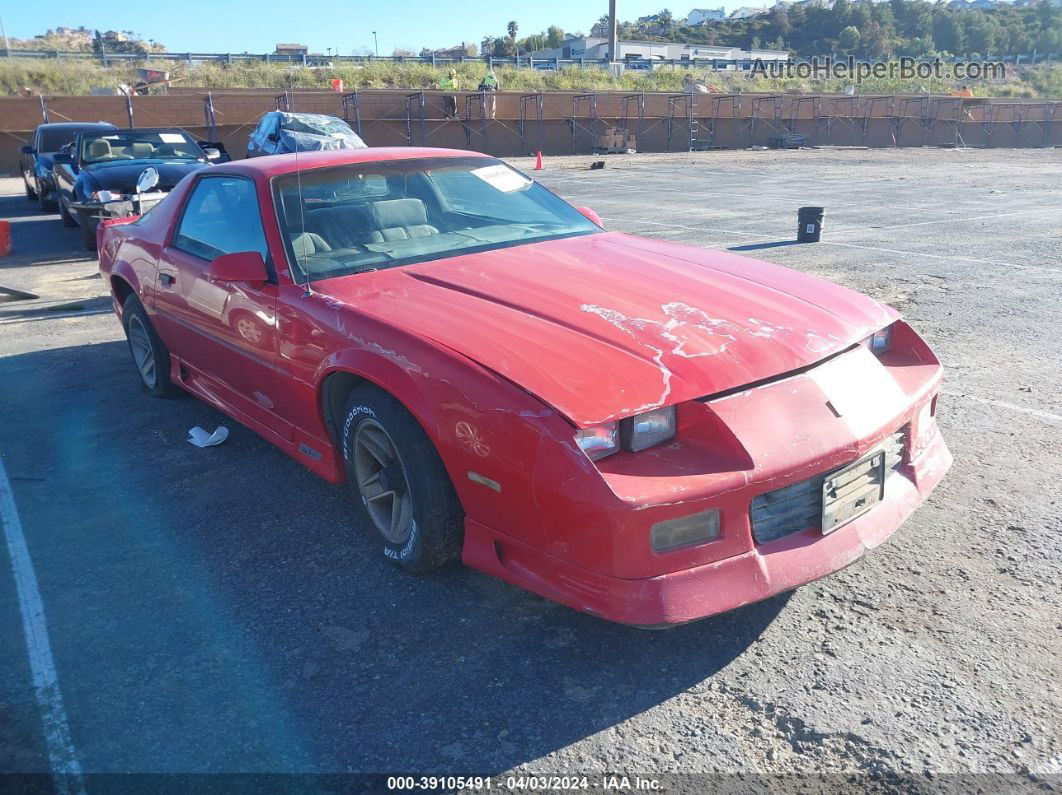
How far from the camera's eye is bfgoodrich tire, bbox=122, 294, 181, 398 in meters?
5.13

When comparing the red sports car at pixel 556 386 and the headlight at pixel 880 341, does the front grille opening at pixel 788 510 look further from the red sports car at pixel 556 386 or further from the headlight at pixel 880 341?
the headlight at pixel 880 341

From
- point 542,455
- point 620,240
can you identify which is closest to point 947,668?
point 542,455

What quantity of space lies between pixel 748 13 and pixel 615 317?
152887 mm

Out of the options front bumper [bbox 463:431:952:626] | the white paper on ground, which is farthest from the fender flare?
the white paper on ground

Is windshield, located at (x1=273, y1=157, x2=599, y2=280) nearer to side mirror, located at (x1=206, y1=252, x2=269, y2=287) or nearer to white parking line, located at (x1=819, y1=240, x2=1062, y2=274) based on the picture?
side mirror, located at (x1=206, y1=252, x2=269, y2=287)

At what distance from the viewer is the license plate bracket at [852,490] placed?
262cm

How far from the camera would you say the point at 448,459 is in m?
2.80

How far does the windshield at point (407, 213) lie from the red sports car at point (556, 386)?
0.01 meters

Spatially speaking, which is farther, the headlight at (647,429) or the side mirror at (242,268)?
the side mirror at (242,268)

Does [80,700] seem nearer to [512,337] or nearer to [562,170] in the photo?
[512,337]

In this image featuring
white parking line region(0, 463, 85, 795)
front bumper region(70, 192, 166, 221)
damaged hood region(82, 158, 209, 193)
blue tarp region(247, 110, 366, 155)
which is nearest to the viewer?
white parking line region(0, 463, 85, 795)

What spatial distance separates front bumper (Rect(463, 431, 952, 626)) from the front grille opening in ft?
0.09

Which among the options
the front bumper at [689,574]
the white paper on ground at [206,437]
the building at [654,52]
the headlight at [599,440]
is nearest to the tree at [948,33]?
the building at [654,52]

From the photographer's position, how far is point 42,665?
2770 millimetres
